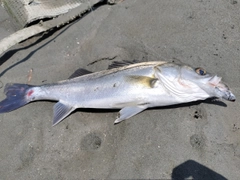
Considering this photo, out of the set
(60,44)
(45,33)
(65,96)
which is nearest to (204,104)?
(65,96)

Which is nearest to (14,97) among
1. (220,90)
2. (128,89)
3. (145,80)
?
(128,89)

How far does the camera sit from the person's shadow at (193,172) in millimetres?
3416

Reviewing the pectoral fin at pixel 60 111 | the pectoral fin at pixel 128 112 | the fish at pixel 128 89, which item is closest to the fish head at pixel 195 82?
the fish at pixel 128 89

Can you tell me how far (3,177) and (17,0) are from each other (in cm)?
318

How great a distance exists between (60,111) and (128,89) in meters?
1.01

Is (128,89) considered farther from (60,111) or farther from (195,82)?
(60,111)

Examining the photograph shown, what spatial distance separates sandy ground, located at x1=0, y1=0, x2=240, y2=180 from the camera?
3600 millimetres

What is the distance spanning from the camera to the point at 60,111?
4031mm

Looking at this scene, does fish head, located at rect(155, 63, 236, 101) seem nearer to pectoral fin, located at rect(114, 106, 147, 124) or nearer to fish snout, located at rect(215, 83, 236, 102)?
fish snout, located at rect(215, 83, 236, 102)

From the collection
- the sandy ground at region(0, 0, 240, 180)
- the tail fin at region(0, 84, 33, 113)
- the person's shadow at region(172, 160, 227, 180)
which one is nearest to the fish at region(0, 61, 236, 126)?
the tail fin at region(0, 84, 33, 113)

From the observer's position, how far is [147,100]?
3766 mm

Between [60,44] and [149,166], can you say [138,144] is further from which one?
[60,44]

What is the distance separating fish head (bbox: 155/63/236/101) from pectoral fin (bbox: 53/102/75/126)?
1.36m

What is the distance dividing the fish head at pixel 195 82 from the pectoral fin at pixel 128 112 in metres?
0.50
